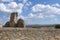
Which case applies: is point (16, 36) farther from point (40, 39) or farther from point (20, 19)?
point (20, 19)

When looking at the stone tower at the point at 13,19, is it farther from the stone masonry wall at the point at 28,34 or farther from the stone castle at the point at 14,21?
the stone masonry wall at the point at 28,34

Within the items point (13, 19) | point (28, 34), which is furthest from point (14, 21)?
point (28, 34)

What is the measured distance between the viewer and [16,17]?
51.0ft

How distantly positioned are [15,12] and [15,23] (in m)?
1.21

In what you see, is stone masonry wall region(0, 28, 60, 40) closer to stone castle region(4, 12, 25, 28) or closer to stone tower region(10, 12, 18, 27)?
stone castle region(4, 12, 25, 28)

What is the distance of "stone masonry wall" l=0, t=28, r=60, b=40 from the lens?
9469 mm

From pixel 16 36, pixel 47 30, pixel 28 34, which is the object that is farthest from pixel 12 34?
pixel 47 30

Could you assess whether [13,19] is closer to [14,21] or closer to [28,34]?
[14,21]

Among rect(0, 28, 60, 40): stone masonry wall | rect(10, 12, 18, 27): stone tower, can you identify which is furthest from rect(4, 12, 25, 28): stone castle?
rect(0, 28, 60, 40): stone masonry wall

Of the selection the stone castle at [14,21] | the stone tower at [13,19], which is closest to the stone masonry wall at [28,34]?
the stone castle at [14,21]

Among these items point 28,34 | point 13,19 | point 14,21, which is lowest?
point 28,34

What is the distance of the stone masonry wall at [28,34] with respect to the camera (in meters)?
9.47

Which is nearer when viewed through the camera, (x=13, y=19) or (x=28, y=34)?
(x=28, y=34)

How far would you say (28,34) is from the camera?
33.1ft
